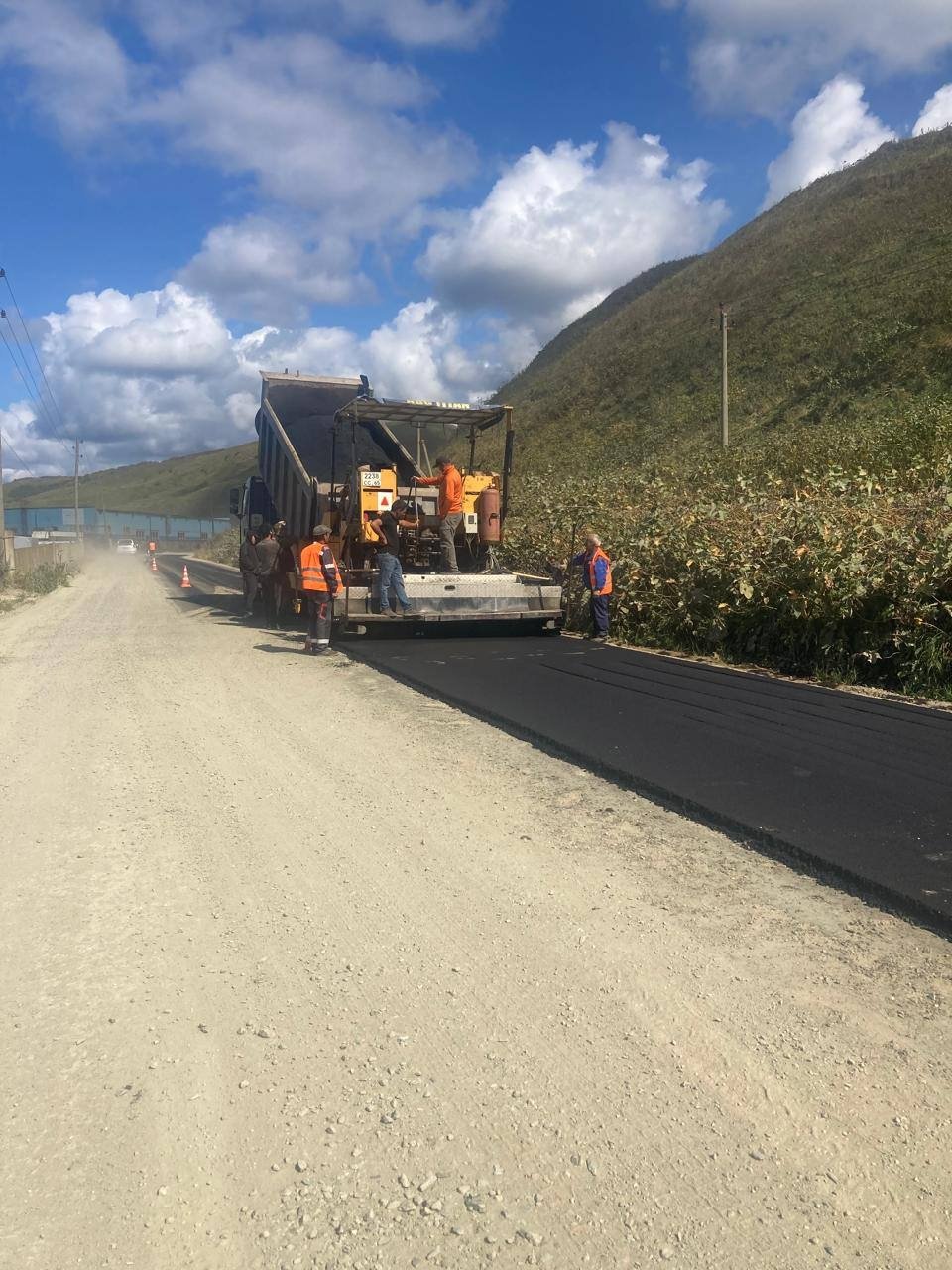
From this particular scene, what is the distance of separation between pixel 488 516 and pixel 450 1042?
9826mm

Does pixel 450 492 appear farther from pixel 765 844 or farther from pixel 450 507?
pixel 765 844

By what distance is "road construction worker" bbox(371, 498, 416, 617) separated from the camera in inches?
449

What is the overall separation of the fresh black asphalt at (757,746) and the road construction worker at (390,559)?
1282mm

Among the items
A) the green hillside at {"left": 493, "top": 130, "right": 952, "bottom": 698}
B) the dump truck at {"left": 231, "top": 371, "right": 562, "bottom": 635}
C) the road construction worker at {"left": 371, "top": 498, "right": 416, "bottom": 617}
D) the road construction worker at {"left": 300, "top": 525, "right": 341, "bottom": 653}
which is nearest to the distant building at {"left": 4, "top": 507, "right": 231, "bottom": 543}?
the green hillside at {"left": 493, "top": 130, "right": 952, "bottom": 698}

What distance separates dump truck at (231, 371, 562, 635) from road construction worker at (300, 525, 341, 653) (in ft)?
1.28

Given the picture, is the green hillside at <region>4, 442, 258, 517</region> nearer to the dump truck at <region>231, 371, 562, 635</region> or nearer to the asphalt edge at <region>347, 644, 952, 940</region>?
the dump truck at <region>231, 371, 562, 635</region>

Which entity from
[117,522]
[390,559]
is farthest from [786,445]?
[117,522]

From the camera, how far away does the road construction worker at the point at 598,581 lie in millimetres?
11797

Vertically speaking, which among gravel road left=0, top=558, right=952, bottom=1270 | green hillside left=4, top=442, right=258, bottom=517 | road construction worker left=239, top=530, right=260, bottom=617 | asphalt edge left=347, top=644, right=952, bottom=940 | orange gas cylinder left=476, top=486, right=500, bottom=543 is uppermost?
green hillside left=4, top=442, right=258, bottom=517

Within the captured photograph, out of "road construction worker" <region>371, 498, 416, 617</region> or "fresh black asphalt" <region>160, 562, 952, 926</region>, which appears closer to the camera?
"fresh black asphalt" <region>160, 562, 952, 926</region>

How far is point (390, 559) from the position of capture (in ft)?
37.3

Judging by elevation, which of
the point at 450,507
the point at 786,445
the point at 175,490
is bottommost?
the point at 450,507

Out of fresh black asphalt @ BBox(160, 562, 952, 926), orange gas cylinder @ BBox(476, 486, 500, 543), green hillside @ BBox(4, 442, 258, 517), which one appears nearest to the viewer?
fresh black asphalt @ BBox(160, 562, 952, 926)

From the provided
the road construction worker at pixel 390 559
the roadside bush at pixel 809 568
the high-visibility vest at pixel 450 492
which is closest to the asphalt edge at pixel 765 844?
the roadside bush at pixel 809 568
